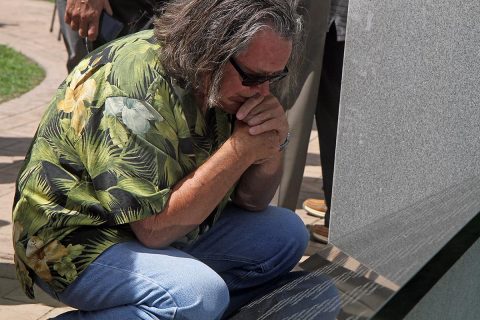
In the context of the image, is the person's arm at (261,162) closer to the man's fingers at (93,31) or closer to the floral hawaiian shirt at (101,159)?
the floral hawaiian shirt at (101,159)

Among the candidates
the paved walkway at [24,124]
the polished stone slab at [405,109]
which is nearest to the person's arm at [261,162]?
the polished stone slab at [405,109]

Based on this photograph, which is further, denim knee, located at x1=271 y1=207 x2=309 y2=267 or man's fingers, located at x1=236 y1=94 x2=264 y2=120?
denim knee, located at x1=271 y1=207 x2=309 y2=267

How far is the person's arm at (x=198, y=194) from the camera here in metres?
2.32

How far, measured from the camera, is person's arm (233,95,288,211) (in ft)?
7.89

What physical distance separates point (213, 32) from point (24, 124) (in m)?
4.24

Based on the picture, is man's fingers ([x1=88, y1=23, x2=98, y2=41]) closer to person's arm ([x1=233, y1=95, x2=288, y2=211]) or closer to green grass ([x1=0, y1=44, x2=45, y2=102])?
person's arm ([x1=233, y1=95, x2=288, y2=211])

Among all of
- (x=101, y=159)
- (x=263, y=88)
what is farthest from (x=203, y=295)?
(x=263, y=88)

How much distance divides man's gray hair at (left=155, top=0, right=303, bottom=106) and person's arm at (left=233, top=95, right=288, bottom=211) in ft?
0.40

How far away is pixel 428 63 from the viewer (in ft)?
9.25

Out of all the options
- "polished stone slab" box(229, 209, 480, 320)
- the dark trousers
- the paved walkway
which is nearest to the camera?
"polished stone slab" box(229, 209, 480, 320)

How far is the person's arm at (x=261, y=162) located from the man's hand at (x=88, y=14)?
3.66 ft

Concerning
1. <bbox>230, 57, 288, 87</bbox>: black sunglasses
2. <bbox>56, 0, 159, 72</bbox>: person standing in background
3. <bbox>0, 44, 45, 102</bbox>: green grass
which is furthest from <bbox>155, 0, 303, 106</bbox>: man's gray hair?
<bbox>0, 44, 45, 102</bbox>: green grass

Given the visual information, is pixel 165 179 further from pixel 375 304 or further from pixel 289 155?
pixel 289 155

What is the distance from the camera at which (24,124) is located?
6332 millimetres
